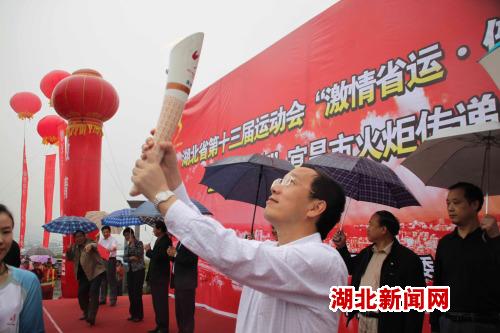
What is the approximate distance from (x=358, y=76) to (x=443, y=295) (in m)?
2.54

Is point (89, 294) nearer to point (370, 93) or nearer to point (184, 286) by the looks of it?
point (184, 286)

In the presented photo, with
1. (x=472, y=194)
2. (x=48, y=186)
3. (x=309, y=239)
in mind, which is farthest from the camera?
(x=48, y=186)

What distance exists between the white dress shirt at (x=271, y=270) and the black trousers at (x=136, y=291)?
16.0 ft

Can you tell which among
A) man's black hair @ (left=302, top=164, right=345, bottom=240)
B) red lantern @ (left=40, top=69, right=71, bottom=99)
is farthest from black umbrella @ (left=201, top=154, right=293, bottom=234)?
red lantern @ (left=40, top=69, right=71, bottom=99)

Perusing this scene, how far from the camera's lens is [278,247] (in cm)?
113

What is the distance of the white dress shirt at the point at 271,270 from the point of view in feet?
3.17

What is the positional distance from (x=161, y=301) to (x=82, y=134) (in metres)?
4.99

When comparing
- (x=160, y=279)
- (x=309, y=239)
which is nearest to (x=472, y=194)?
(x=309, y=239)

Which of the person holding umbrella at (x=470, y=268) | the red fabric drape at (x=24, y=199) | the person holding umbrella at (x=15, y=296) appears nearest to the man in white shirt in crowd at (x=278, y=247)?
the person holding umbrella at (x=15, y=296)

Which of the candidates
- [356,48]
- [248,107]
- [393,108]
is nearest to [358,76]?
[356,48]

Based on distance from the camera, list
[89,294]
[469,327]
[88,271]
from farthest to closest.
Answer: [89,294], [88,271], [469,327]

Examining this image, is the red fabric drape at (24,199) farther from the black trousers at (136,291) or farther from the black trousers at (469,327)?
the black trousers at (469,327)

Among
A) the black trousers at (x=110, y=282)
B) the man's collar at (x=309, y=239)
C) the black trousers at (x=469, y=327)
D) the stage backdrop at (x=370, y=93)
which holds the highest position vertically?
the stage backdrop at (x=370, y=93)

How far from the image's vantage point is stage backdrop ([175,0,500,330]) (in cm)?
337
